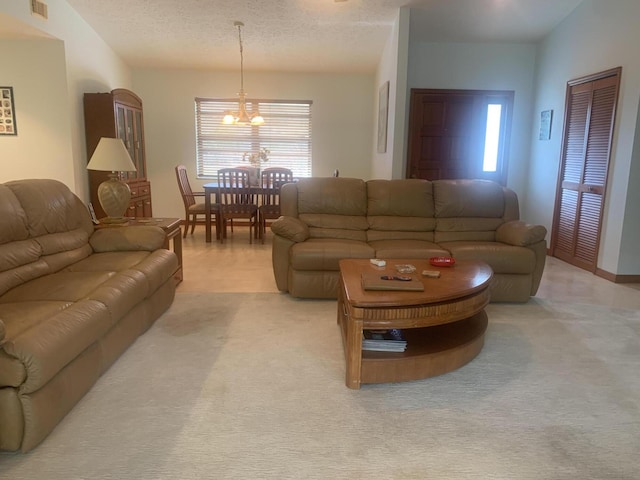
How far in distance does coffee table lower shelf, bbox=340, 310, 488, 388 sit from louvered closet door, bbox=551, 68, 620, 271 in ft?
8.99

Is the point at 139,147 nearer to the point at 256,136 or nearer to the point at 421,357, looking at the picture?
the point at 256,136

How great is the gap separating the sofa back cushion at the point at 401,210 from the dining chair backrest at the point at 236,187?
6.46ft

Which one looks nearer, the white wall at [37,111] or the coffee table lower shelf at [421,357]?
the coffee table lower shelf at [421,357]

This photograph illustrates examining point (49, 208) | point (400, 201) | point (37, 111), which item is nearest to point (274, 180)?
point (400, 201)

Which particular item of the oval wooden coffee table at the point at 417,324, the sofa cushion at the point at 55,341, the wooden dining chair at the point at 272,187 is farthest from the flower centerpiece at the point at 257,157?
the sofa cushion at the point at 55,341

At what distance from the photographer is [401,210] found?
13.3 feet

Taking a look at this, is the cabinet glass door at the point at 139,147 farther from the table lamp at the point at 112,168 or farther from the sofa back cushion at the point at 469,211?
the sofa back cushion at the point at 469,211

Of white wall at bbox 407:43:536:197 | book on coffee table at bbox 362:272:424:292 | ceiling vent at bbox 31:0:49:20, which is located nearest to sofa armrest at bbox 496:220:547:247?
book on coffee table at bbox 362:272:424:292

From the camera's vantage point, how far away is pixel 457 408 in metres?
2.04

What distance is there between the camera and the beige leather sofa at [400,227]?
11.3ft

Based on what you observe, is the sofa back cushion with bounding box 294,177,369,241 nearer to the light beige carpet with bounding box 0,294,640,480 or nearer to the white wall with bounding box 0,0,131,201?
the light beige carpet with bounding box 0,294,640,480

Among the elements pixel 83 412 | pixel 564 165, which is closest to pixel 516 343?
pixel 83 412

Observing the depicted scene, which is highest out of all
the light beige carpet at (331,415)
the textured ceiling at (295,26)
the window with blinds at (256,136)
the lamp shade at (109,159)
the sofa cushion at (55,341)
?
the textured ceiling at (295,26)

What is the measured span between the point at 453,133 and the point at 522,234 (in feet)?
9.20
